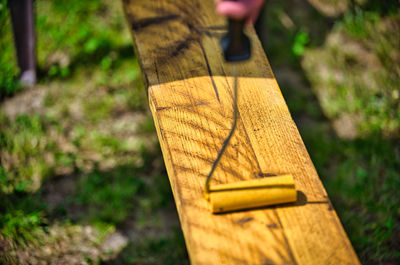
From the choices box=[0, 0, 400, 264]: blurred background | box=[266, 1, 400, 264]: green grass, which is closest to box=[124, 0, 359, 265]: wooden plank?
box=[0, 0, 400, 264]: blurred background

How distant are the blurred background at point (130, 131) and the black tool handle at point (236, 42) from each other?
1.46 meters

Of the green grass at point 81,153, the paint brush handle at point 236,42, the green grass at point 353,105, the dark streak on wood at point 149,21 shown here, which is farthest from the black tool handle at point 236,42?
the green grass at point 353,105

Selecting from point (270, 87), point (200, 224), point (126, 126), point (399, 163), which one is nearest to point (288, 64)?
point (399, 163)

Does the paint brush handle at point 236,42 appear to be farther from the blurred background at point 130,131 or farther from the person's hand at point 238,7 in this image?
the blurred background at point 130,131

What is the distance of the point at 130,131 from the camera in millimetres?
3014

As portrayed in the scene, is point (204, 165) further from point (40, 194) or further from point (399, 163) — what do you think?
point (399, 163)

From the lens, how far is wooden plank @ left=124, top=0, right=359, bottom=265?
1290 mm

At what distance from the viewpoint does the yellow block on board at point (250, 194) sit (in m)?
1.32

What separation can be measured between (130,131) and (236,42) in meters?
1.89

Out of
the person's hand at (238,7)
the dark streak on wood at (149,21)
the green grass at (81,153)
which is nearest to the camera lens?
the person's hand at (238,7)

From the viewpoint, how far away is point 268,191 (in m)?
1.33

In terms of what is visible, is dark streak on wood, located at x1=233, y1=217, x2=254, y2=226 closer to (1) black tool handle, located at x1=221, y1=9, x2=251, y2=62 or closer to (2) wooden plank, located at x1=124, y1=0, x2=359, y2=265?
(2) wooden plank, located at x1=124, y1=0, x2=359, y2=265

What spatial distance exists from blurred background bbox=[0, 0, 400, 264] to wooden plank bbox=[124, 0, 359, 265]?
3.60 feet

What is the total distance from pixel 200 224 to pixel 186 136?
0.36m
